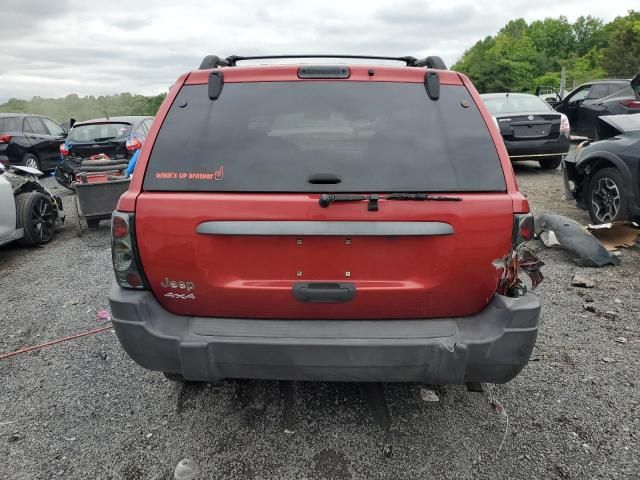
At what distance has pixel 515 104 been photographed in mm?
10383

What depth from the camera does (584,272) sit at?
5.13 meters

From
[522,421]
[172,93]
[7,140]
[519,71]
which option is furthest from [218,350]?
[519,71]

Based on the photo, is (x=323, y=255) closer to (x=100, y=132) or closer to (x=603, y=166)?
(x=603, y=166)

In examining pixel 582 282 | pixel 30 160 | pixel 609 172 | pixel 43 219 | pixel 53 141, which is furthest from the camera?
pixel 53 141

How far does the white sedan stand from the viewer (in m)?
6.15

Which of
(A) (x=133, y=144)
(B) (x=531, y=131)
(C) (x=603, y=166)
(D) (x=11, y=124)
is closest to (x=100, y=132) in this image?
(A) (x=133, y=144)

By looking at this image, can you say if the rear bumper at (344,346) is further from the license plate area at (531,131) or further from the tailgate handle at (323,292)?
the license plate area at (531,131)

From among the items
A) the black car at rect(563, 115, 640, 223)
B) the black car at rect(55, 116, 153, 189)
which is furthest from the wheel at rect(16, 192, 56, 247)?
the black car at rect(563, 115, 640, 223)

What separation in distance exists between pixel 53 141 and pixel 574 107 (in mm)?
14608

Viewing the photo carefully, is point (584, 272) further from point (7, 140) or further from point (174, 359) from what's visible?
point (7, 140)

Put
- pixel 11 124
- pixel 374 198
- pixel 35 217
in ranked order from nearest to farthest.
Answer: pixel 374 198
pixel 35 217
pixel 11 124

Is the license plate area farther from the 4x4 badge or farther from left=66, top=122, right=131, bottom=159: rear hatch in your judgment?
the 4x4 badge

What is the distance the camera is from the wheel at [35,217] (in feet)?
21.7

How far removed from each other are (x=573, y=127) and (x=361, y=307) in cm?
1358
